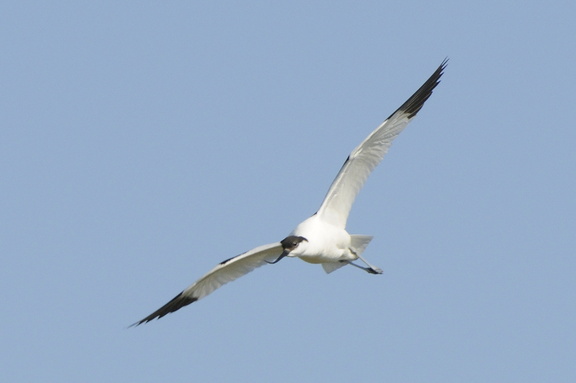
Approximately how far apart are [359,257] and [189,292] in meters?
2.68

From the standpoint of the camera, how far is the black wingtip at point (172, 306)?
1410 cm

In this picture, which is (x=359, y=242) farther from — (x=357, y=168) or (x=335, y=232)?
(x=357, y=168)

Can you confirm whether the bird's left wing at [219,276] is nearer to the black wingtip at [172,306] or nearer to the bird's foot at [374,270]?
the black wingtip at [172,306]

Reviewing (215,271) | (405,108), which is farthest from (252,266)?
(405,108)

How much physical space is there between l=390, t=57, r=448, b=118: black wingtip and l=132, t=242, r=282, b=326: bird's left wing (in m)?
2.92

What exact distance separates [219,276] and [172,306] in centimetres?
101

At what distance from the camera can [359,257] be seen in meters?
13.9

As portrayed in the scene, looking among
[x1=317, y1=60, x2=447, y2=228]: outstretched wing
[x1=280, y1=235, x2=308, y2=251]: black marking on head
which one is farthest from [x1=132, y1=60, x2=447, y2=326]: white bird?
[x1=280, y1=235, x2=308, y2=251]: black marking on head

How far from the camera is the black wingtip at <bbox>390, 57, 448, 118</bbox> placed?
46.1 ft

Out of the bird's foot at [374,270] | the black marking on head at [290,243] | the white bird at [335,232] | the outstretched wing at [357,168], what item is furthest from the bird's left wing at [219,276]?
the bird's foot at [374,270]

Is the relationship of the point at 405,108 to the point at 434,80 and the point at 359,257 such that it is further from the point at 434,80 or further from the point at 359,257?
the point at 359,257

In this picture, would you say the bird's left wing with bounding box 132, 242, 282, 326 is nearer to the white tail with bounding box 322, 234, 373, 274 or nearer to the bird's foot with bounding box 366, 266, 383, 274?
the white tail with bounding box 322, 234, 373, 274

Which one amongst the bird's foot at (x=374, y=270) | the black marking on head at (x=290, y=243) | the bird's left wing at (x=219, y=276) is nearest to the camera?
the black marking on head at (x=290, y=243)

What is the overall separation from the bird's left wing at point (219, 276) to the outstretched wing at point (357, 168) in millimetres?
1071
